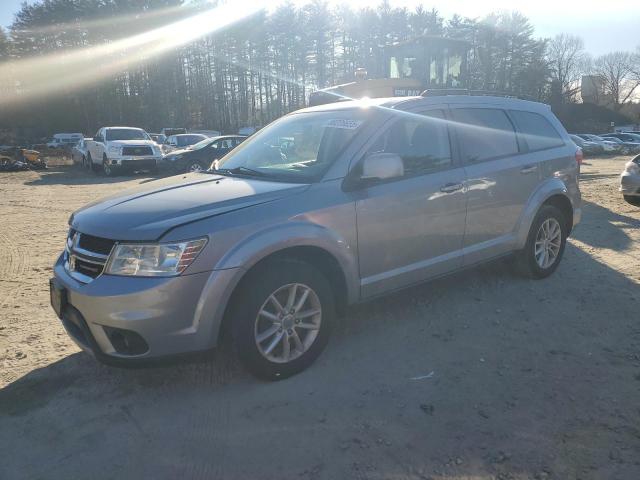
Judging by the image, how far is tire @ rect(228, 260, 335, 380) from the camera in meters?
3.11

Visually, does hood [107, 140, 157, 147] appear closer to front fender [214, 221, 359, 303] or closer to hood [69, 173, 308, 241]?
hood [69, 173, 308, 241]

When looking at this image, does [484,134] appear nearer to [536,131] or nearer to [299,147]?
[536,131]

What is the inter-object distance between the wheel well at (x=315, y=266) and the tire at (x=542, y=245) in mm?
2371

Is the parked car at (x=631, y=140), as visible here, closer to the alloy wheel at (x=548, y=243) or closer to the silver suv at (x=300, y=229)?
the alloy wheel at (x=548, y=243)

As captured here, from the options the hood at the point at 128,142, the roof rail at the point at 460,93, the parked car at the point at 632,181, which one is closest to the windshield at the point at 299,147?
the roof rail at the point at 460,93

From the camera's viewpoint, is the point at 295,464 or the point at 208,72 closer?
the point at 295,464

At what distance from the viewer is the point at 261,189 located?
11.3 ft

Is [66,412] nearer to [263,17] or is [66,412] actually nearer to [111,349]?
[111,349]

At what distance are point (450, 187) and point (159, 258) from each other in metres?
2.40

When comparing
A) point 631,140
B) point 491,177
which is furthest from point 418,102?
point 631,140

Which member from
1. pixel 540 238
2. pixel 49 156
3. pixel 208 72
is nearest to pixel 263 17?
pixel 208 72

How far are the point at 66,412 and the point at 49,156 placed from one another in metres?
33.8

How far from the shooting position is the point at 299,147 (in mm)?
4129

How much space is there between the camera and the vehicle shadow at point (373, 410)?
255 cm
